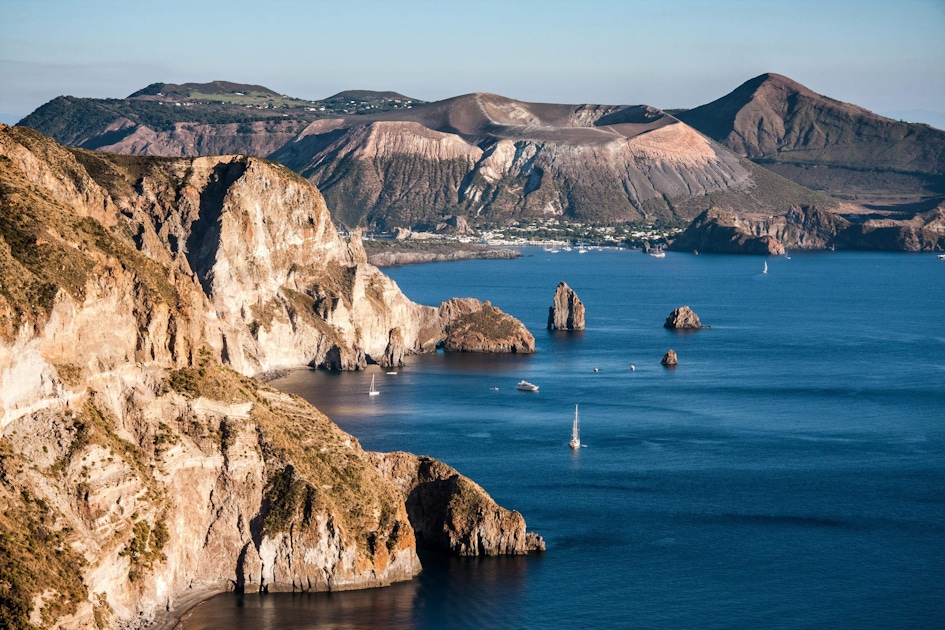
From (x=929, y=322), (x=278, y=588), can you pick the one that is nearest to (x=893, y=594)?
(x=278, y=588)

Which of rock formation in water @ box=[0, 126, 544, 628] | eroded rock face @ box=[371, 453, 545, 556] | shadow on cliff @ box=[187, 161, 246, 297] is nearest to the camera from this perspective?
rock formation in water @ box=[0, 126, 544, 628]

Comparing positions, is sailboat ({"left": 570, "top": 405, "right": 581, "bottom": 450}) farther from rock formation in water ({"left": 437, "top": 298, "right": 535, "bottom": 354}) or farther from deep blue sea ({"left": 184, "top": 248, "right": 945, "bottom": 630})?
rock formation in water ({"left": 437, "top": 298, "right": 535, "bottom": 354})

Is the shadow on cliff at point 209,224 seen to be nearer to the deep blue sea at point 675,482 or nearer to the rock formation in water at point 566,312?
the deep blue sea at point 675,482

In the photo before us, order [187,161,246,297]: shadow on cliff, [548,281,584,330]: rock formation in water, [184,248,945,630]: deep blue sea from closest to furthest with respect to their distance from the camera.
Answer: [184,248,945,630]: deep blue sea
[187,161,246,297]: shadow on cliff
[548,281,584,330]: rock formation in water

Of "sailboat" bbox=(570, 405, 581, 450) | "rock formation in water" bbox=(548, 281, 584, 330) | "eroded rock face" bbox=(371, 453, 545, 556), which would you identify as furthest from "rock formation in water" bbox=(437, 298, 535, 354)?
"eroded rock face" bbox=(371, 453, 545, 556)

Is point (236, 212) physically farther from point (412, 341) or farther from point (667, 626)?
point (667, 626)

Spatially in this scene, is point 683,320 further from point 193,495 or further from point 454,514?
point 193,495

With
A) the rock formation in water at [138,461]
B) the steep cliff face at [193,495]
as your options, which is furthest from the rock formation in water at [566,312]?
the steep cliff face at [193,495]
